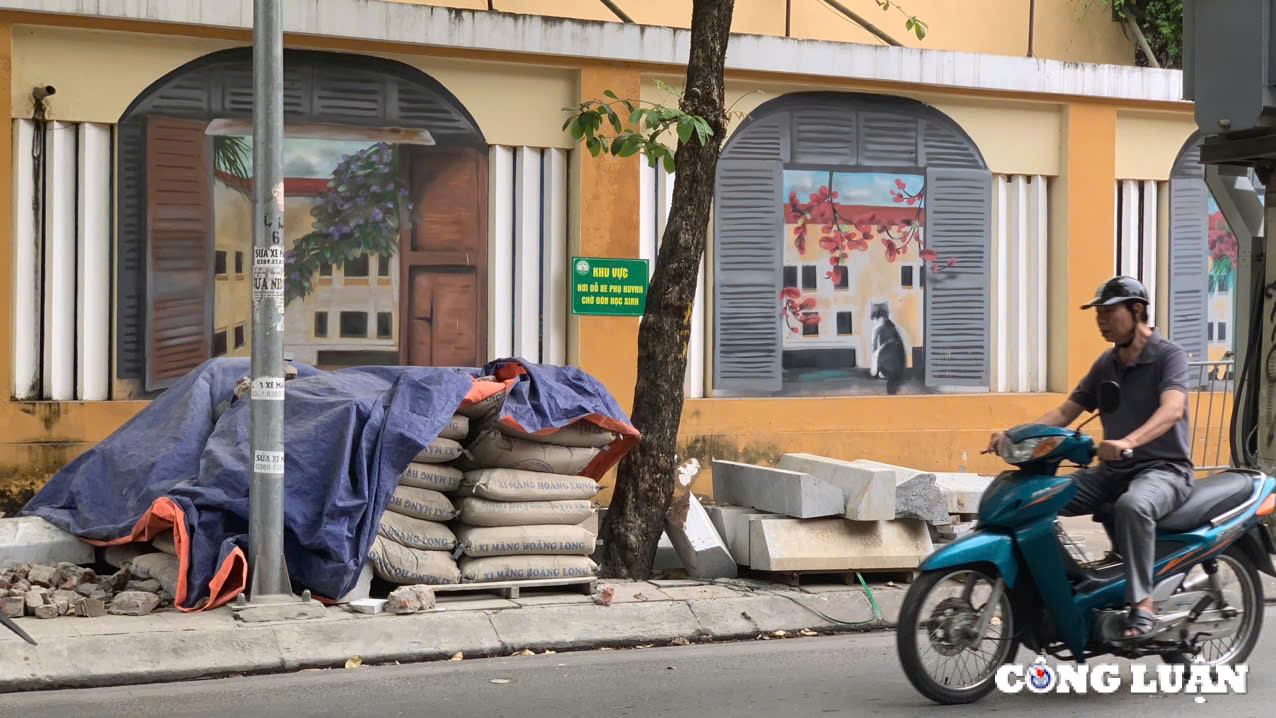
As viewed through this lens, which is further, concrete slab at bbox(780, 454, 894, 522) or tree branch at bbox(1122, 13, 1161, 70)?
tree branch at bbox(1122, 13, 1161, 70)

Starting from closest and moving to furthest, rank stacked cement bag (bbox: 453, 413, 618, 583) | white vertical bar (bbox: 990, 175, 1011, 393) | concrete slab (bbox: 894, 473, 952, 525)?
1. stacked cement bag (bbox: 453, 413, 618, 583)
2. concrete slab (bbox: 894, 473, 952, 525)
3. white vertical bar (bbox: 990, 175, 1011, 393)

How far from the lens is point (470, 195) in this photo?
37.1 ft

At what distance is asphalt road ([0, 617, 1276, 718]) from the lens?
5781 mm

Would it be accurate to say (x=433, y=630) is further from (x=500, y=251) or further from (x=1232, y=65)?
(x=1232, y=65)

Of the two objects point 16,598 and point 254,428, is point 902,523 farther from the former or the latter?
point 16,598

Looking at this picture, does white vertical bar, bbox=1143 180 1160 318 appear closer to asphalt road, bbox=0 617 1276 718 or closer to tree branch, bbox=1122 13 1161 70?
tree branch, bbox=1122 13 1161 70

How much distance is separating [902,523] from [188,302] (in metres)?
5.72

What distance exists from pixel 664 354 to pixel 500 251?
3.09 meters

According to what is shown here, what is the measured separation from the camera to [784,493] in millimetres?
8375

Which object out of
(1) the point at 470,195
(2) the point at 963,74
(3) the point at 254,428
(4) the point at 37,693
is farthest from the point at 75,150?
(2) the point at 963,74

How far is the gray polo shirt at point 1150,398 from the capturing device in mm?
5988

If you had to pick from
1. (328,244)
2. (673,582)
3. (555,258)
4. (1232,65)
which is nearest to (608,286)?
(555,258)

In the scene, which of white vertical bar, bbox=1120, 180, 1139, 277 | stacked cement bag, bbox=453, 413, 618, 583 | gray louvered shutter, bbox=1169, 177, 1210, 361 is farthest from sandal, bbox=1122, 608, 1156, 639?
gray louvered shutter, bbox=1169, 177, 1210, 361

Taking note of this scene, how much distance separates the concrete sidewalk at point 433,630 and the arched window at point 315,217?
3713mm
